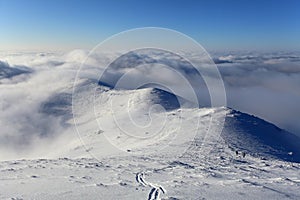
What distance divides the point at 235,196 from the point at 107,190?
10.8 m

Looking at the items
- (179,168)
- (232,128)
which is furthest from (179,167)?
(232,128)

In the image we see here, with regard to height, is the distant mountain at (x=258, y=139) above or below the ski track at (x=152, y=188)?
below

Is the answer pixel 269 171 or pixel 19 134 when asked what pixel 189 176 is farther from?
pixel 19 134

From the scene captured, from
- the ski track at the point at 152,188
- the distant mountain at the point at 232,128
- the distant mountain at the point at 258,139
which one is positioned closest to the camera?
the ski track at the point at 152,188

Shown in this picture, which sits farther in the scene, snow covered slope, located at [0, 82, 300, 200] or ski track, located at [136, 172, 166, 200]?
snow covered slope, located at [0, 82, 300, 200]

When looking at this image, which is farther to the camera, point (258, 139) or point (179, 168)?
point (258, 139)

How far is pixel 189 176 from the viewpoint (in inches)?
1441

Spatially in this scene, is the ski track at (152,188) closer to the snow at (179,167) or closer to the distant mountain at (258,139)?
the snow at (179,167)

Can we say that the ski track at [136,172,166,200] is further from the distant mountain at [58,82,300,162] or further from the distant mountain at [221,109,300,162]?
the distant mountain at [221,109,300,162]

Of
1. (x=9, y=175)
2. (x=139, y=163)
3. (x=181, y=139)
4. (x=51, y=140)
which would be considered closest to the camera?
(x=9, y=175)

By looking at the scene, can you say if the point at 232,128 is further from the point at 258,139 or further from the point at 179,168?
the point at 179,168

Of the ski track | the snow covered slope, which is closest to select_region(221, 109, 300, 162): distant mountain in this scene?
the snow covered slope

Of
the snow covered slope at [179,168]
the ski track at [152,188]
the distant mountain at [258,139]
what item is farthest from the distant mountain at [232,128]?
the ski track at [152,188]

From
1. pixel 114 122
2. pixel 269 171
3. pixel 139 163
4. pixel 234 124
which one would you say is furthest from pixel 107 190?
pixel 114 122
